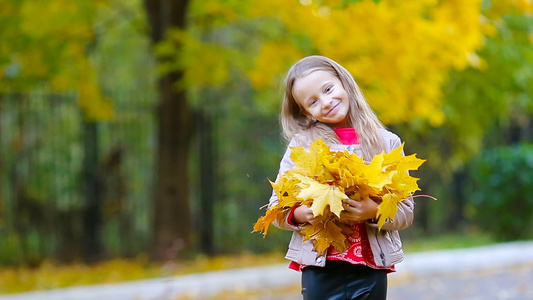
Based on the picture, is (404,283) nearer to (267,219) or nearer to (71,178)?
(71,178)

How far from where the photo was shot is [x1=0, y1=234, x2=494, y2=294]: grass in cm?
874

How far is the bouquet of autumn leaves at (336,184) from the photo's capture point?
2588 mm

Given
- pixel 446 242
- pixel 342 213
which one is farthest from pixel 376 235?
pixel 446 242

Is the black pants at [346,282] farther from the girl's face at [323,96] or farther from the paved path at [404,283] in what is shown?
the paved path at [404,283]

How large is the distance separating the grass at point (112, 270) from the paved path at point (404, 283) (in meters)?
0.84

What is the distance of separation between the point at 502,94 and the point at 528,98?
0.71 m

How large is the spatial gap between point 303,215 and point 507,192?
9.62 meters

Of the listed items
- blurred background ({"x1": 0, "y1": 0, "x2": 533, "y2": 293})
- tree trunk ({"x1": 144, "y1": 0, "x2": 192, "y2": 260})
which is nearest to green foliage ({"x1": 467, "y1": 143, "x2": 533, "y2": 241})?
blurred background ({"x1": 0, "y1": 0, "x2": 533, "y2": 293})

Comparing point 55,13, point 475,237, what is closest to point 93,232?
point 55,13

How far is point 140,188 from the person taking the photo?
1124 cm

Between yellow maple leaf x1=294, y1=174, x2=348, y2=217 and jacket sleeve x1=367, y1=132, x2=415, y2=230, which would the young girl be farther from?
yellow maple leaf x1=294, y1=174, x2=348, y2=217

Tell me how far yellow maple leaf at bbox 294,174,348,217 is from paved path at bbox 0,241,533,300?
16.6 ft

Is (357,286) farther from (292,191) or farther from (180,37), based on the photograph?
(180,37)

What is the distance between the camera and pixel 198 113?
11.1 metres
